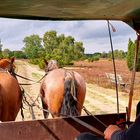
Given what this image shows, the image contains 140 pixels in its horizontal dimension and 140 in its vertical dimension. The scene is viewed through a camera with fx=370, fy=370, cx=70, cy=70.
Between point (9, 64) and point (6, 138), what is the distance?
400 cm

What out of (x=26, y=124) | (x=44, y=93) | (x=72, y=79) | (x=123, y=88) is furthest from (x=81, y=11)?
(x=123, y=88)

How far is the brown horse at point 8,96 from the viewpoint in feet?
21.6

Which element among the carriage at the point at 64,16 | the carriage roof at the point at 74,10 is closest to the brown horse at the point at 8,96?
the carriage at the point at 64,16

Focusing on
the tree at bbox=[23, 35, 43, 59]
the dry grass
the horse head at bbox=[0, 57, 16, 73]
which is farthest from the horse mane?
the tree at bbox=[23, 35, 43, 59]

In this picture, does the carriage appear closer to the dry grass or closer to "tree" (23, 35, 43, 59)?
the dry grass

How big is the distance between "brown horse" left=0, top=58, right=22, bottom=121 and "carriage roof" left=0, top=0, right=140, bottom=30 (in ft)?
10.0

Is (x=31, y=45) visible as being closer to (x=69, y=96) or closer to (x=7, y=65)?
(x=7, y=65)

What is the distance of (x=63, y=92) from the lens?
7070 mm

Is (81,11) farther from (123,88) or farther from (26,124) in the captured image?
(123,88)

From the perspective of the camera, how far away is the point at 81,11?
11.4 feet

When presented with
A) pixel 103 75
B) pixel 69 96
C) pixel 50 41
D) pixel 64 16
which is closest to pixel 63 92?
pixel 69 96

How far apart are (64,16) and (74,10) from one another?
1.27 ft

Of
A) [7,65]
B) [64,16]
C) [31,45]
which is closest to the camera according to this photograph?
[64,16]

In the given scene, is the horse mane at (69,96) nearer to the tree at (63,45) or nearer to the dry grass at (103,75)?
the dry grass at (103,75)
